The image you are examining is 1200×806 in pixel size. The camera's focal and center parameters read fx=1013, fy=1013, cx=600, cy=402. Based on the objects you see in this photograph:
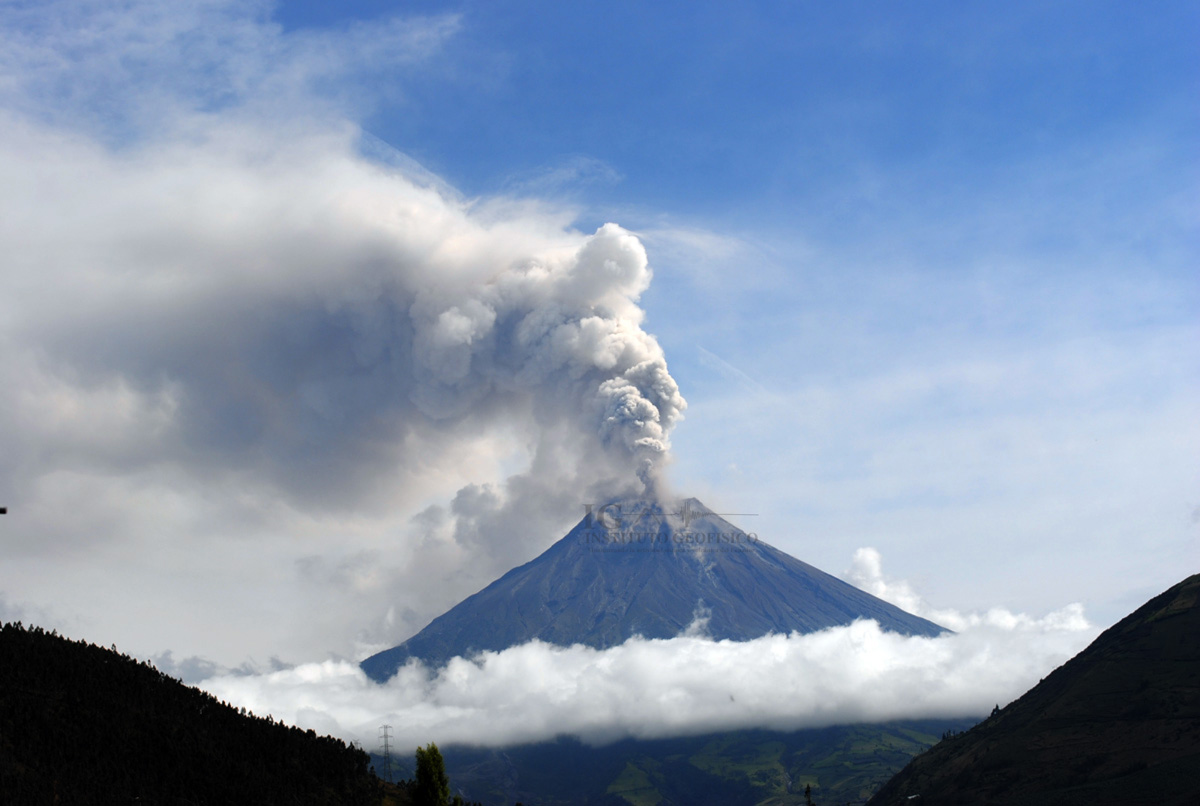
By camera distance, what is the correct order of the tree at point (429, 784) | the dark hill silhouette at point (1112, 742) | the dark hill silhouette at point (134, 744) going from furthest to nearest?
the dark hill silhouette at point (1112, 742), the tree at point (429, 784), the dark hill silhouette at point (134, 744)

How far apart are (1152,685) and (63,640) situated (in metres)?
176

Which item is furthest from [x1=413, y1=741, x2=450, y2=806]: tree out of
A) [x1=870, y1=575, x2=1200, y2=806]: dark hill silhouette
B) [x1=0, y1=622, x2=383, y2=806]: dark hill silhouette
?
[x1=870, y1=575, x2=1200, y2=806]: dark hill silhouette

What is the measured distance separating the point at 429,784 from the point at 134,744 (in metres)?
21.7

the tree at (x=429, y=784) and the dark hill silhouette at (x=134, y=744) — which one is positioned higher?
the dark hill silhouette at (x=134, y=744)

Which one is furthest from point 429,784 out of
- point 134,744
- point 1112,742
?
point 1112,742

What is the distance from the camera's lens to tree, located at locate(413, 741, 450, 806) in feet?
256

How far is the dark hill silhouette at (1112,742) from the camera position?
15525cm

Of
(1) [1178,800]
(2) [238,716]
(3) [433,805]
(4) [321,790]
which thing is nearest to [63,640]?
(2) [238,716]

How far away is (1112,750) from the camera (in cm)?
16812

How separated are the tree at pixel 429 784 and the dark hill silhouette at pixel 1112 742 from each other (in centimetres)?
9044

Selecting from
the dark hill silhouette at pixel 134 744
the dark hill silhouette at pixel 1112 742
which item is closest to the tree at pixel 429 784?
the dark hill silhouette at pixel 134 744

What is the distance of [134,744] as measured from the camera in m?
68.2

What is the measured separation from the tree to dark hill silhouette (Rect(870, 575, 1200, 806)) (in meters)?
90.4

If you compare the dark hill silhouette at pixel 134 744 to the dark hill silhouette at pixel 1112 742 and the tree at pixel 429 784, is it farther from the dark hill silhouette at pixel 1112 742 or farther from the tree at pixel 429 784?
the dark hill silhouette at pixel 1112 742
